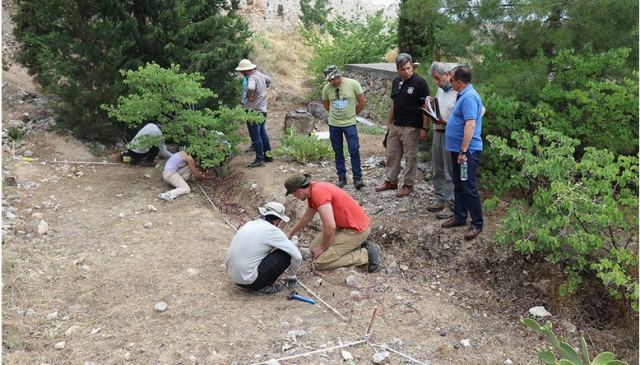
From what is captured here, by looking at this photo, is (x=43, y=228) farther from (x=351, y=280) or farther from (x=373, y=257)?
(x=373, y=257)

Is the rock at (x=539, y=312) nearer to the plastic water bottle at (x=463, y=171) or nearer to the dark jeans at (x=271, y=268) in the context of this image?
the plastic water bottle at (x=463, y=171)

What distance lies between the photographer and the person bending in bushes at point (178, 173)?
23.4ft

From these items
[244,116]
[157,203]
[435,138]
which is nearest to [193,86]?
[244,116]

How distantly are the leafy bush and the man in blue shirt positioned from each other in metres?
3.34

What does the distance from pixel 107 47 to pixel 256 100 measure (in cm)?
290

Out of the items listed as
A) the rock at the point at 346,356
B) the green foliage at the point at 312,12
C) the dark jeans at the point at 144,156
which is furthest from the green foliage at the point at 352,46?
the rock at the point at 346,356

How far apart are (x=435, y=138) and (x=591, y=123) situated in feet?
5.24

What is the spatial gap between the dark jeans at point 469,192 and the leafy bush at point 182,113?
3.35 m

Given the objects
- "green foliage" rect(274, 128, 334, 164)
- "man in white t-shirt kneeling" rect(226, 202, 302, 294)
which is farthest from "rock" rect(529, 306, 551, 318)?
"green foliage" rect(274, 128, 334, 164)

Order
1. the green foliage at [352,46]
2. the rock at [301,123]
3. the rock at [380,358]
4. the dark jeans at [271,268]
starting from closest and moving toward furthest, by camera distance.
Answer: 1. the rock at [380,358]
2. the dark jeans at [271,268]
3. the rock at [301,123]
4. the green foliage at [352,46]

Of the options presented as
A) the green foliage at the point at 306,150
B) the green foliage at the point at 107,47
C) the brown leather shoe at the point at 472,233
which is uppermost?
the green foliage at the point at 107,47

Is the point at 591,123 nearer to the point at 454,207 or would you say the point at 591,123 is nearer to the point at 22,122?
the point at 454,207

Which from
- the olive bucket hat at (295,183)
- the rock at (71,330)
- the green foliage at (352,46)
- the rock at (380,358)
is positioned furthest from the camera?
the green foliage at (352,46)

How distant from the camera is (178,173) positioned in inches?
291
